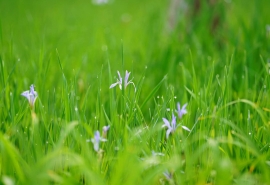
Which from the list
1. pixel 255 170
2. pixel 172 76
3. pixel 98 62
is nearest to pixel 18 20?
pixel 98 62

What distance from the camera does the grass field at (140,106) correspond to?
1.15 metres

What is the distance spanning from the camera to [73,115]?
1.42 meters

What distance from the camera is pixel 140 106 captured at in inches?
65.9

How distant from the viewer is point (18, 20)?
219 inches

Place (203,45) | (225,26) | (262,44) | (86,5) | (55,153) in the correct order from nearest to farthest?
(55,153) < (262,44) < (203,45) < (225,26) < (86,5)

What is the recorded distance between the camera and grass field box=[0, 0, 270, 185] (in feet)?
3.79

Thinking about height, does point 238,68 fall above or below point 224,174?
below

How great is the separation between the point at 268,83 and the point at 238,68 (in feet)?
3.17

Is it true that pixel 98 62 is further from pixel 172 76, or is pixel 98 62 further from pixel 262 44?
pixel 262 44

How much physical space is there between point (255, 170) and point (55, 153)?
2.62ft

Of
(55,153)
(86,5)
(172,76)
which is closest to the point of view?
(55,153)

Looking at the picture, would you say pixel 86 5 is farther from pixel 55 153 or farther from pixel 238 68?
pixel 55 153

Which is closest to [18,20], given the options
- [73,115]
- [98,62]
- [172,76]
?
[98,62]

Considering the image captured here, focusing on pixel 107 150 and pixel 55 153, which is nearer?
pixel 55 153
